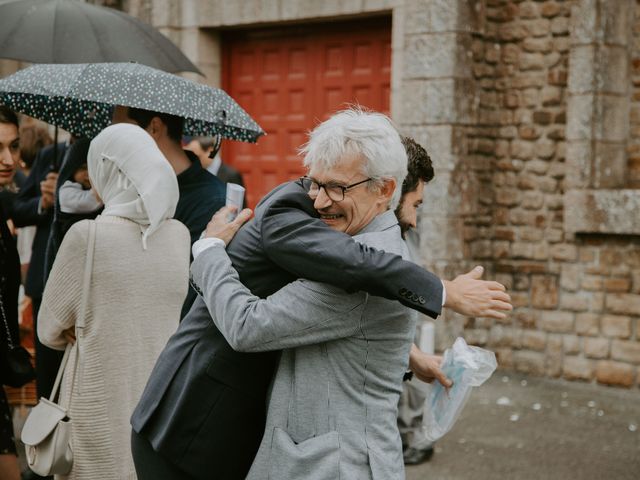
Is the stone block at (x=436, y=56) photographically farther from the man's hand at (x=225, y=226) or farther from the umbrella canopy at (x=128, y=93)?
the man's hand at (x=225, y=226)

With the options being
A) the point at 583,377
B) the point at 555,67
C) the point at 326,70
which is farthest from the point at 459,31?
the point at 583,377

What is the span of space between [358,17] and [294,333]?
6993mm

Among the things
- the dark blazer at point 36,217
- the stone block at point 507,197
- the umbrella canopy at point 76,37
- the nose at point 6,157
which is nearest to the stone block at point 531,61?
the stone block at point 507,197

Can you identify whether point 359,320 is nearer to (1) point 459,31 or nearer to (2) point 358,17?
(1) point 459,31

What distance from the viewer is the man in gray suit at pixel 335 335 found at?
95.6 inches

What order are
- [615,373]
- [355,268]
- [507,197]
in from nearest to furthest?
[355,268] → [615,373] → [507,197]

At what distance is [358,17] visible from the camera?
9.03 meters

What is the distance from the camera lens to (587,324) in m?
8.09

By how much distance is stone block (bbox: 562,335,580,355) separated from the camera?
8.16 meters

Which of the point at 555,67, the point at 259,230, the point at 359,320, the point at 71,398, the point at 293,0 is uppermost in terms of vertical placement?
the point at 293,0

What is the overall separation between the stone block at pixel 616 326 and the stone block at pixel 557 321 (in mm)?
284

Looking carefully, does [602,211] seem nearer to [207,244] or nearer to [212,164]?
[212,164]

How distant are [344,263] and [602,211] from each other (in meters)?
5.95

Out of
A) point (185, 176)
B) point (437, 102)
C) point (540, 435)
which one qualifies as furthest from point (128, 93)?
point (437, 102)
